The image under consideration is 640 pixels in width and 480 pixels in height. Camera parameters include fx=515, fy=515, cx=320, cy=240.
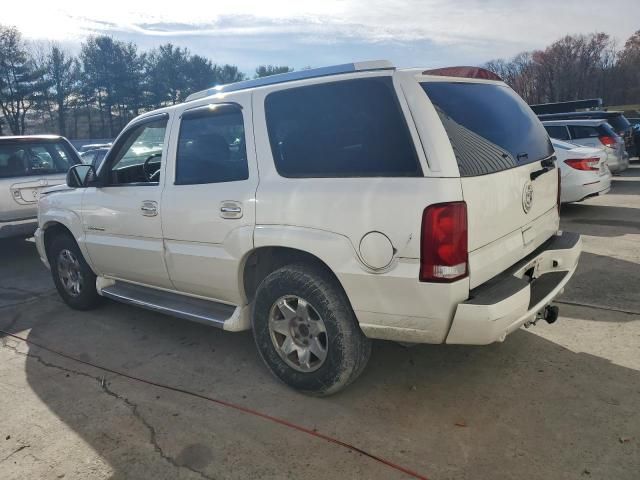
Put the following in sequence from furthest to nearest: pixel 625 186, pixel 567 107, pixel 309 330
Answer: pixel 567 107, pixel 625 186, pixel 309 330

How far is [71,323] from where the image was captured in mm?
5031

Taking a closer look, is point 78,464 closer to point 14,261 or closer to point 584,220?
point 14,261

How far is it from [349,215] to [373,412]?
4.04 ft

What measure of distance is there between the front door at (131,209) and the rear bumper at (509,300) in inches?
95.1

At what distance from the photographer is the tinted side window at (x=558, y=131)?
11.7 metres

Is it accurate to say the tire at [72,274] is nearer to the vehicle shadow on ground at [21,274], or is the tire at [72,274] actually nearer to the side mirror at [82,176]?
the side mirror at [82,176]

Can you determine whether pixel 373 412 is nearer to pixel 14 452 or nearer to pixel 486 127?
pixel 486 127

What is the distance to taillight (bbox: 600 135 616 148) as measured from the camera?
11492 mm

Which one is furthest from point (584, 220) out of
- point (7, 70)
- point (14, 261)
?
point (7, 70)

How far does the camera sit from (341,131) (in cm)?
307

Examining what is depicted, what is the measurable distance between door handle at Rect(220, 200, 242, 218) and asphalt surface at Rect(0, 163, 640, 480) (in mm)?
1181

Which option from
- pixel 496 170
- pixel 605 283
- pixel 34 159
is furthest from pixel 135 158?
pixel 605 283

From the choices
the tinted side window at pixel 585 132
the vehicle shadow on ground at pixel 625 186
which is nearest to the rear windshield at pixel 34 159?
the tinted side window at pixel 585 132

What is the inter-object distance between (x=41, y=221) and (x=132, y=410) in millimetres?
2918
